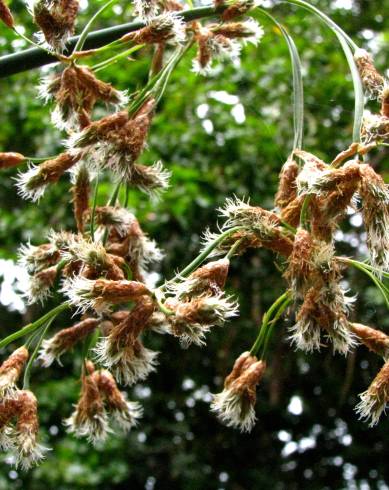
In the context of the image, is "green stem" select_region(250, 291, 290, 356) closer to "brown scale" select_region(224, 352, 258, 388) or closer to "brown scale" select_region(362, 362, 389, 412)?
"brown scale" select_region(224, 352, 258, 388)

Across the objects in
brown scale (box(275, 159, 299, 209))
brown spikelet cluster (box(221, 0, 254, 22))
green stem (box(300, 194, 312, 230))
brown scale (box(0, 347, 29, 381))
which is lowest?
brown scale (box(0, 347, 29, 381))

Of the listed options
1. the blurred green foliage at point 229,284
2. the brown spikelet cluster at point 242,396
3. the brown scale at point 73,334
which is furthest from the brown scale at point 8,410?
the blurred green foliage at point 229,284

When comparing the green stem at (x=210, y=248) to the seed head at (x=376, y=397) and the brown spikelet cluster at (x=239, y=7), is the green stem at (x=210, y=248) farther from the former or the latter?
the brown spikelet cluster at (x=239, y=7)

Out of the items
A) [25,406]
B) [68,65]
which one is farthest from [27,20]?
[25,406]

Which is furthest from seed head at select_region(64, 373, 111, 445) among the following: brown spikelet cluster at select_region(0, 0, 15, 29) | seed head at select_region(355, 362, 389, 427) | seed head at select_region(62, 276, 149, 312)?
brown spikelet cluster at select_region(0, 0, 15, 29)

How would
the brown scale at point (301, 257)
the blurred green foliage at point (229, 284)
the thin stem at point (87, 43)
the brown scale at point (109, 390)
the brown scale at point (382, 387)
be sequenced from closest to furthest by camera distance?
the brown scale at point (301, 257), the brown scale at point (382, 387), the thin stem at point (87, 43), the brown scale at point (109, 390), the blurred green foliage at point (229, 284)

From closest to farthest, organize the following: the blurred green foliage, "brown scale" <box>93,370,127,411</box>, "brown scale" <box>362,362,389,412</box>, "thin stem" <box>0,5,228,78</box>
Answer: "brown scale" <box>362,362,389,412</box> → "thin stem" <box>0,5,228,78</box> → "brown scale" <box>93,370,127,411</box> → the blurred green foliage

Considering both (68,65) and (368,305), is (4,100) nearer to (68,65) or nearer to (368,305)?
(368,305)
